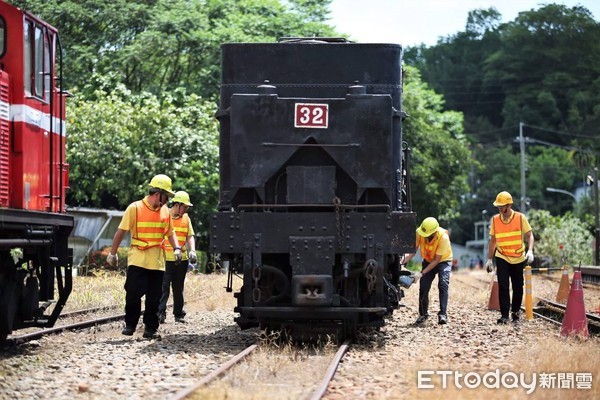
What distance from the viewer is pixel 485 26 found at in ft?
426

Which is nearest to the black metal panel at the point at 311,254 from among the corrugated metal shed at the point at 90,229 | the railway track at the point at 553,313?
the railway track at the point at 553,313

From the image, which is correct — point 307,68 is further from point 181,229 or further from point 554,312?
point 554,312

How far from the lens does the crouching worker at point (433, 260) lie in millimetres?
15250

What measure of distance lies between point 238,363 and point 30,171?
9.99ft

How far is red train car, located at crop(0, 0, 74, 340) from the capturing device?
34.7 feet

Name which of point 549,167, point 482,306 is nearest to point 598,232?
point 482,306

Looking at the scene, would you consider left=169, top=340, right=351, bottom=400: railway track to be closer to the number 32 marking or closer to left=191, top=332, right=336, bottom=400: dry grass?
left=191, top=332, right=336, bottom=400: dry grass

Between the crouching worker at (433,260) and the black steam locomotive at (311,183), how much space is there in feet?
8.66

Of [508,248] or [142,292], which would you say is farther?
[508,248]

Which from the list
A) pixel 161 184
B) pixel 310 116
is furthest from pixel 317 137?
pixel 161 184

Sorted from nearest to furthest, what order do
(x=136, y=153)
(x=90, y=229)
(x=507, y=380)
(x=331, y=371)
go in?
(x=507, y=380) < (x=331, y=371) < (x=90, y=229) < (x=136, y=153)

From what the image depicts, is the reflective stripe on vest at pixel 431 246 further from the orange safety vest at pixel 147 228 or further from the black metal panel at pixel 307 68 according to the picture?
the orange safety vest at pixel 147 228

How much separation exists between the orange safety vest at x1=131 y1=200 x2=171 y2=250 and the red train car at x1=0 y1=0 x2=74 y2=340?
878 millimetres

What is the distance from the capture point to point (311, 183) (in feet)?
39.6
